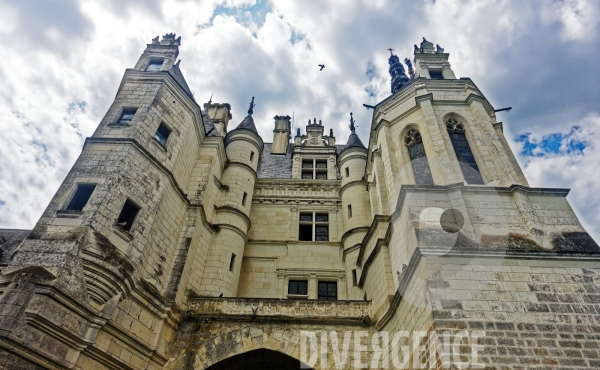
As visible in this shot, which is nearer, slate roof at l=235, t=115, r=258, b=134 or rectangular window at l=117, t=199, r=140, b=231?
rectangular window at l=117, t=199, r=140, b=231

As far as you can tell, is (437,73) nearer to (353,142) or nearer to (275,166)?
(353,142)

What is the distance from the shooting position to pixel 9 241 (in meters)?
11.4

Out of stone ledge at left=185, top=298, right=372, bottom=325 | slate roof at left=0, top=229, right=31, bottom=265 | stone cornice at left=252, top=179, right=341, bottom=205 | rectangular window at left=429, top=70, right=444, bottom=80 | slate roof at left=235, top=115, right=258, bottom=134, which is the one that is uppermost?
slate roof at left=235, top=115, right=258, bottom=134

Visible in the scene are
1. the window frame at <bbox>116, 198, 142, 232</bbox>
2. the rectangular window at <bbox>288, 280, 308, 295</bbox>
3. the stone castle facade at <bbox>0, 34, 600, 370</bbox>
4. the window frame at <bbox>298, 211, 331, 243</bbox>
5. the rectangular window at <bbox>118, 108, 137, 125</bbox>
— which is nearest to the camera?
the stone castle facade at <bbox>0, 34, 600, 370</bbox>

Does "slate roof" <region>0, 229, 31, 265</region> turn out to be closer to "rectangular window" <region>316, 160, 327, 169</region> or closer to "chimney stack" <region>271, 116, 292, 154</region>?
"rectangular window" <region>316, 160, 327, 169</region>

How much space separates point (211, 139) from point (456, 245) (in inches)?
405

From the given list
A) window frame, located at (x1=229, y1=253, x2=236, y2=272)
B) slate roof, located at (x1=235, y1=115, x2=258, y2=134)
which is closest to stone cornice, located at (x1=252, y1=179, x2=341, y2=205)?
slate roof, located at (x1=235, y1=115, x2=258, y2=134)

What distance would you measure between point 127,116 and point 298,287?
27.1 feet

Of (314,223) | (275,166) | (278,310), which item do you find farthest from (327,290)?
(275,166)

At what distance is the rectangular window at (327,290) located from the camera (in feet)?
44.6

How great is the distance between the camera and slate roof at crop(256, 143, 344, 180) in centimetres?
1889

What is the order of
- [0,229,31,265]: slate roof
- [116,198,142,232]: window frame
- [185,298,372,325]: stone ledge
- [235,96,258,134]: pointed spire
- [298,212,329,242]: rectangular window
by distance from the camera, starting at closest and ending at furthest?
[0,229,31,265]: slate roof → [116,198,142,232]: window frame → [185,298,372,325]: stone ledge → [298,212,329,242]: rectangular window → [235,96,258,134]: pointed spire

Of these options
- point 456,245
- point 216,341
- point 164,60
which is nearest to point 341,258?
point 216,341

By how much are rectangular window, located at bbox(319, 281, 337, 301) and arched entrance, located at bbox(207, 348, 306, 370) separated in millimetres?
3197
